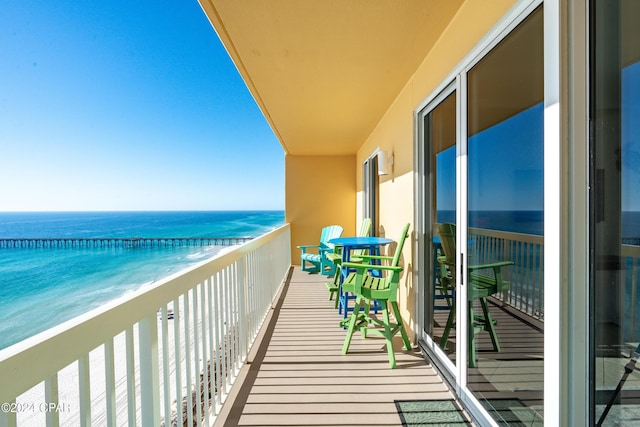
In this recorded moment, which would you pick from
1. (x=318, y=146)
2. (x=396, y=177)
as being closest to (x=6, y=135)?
(x=318, y=146)

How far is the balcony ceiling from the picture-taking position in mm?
1894

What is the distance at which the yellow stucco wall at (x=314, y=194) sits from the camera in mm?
7477

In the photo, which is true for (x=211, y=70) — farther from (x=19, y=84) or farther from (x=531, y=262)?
(x=531, y=262)

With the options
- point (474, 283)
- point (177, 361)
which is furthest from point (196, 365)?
point (474, 283)

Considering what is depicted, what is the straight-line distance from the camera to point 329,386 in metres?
2.24

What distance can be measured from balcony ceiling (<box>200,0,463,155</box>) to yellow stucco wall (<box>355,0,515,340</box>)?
0.09 meters

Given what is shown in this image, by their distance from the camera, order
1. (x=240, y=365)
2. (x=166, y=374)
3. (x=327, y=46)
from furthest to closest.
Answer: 1. (x=240, y=365)
2. (x=327, y=46)
3. (x=166, y=374)

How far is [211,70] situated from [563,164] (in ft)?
83.5

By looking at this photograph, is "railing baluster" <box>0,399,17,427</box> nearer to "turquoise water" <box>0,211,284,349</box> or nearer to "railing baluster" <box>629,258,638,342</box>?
"railing baluster" <box>629,258,638,342</box>

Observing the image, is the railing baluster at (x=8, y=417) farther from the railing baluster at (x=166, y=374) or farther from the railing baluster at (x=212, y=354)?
the railing baluster at (x=212, y=354)

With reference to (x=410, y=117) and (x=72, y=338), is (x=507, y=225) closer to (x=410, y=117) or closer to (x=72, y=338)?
(x=72, y=338)

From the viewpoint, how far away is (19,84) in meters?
28.7

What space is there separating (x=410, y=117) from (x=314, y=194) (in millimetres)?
4544

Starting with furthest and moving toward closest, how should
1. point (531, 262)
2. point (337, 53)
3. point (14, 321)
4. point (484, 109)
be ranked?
point (14, 321) → point (337, 53) → point (484, 109) → point (531, 262)
